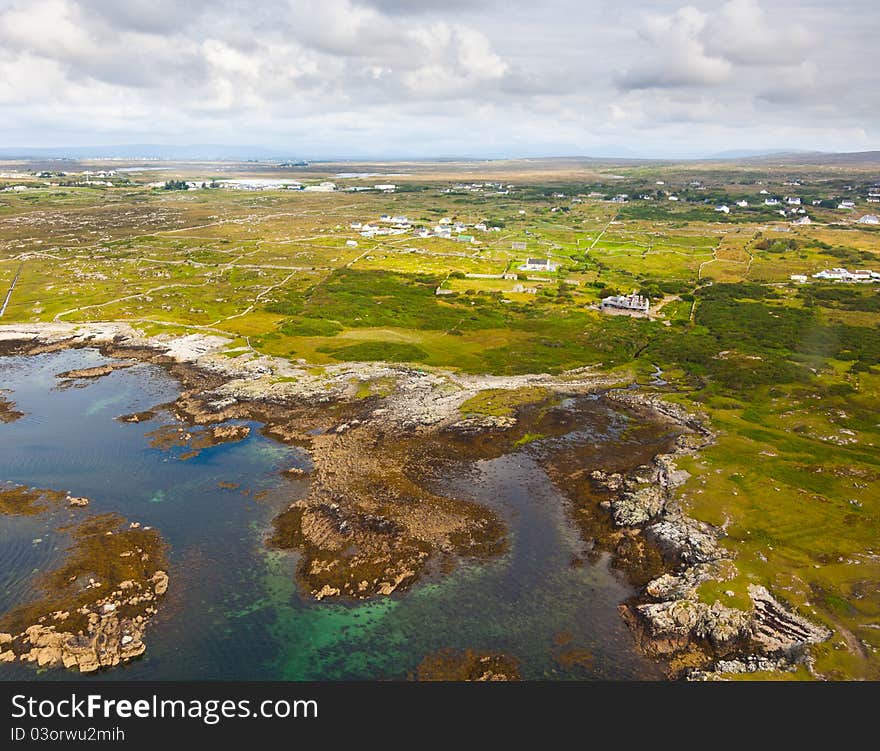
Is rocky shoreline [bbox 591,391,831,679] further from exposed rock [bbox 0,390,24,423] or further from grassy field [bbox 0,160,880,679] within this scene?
exposed rock [bbox 0,390,24,423]

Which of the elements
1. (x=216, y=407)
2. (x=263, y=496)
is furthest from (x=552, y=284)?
(x=263, y=496)

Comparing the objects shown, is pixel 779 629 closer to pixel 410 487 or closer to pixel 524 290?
pixel 410 487

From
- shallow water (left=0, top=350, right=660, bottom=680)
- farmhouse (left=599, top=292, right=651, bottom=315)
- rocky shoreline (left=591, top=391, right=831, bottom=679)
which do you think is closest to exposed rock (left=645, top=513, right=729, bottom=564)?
rocky shoreline (left=591, top=391, right=831, bottom=679)

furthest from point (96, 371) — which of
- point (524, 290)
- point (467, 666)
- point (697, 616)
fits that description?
point (524, 290)

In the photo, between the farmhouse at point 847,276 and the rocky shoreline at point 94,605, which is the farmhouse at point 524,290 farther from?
the rocky shoreline at point 94,605

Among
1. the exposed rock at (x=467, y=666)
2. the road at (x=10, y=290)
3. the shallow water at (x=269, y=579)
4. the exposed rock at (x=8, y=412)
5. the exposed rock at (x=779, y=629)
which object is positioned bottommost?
the exposed rock at (x=467, y=666)

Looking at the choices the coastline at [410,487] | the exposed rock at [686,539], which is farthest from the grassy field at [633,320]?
the coastline at [410,487]

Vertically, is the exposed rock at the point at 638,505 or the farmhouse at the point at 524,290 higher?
the farmhouse at the point at 524,290

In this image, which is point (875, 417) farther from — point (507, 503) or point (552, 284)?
point (552, 284)
